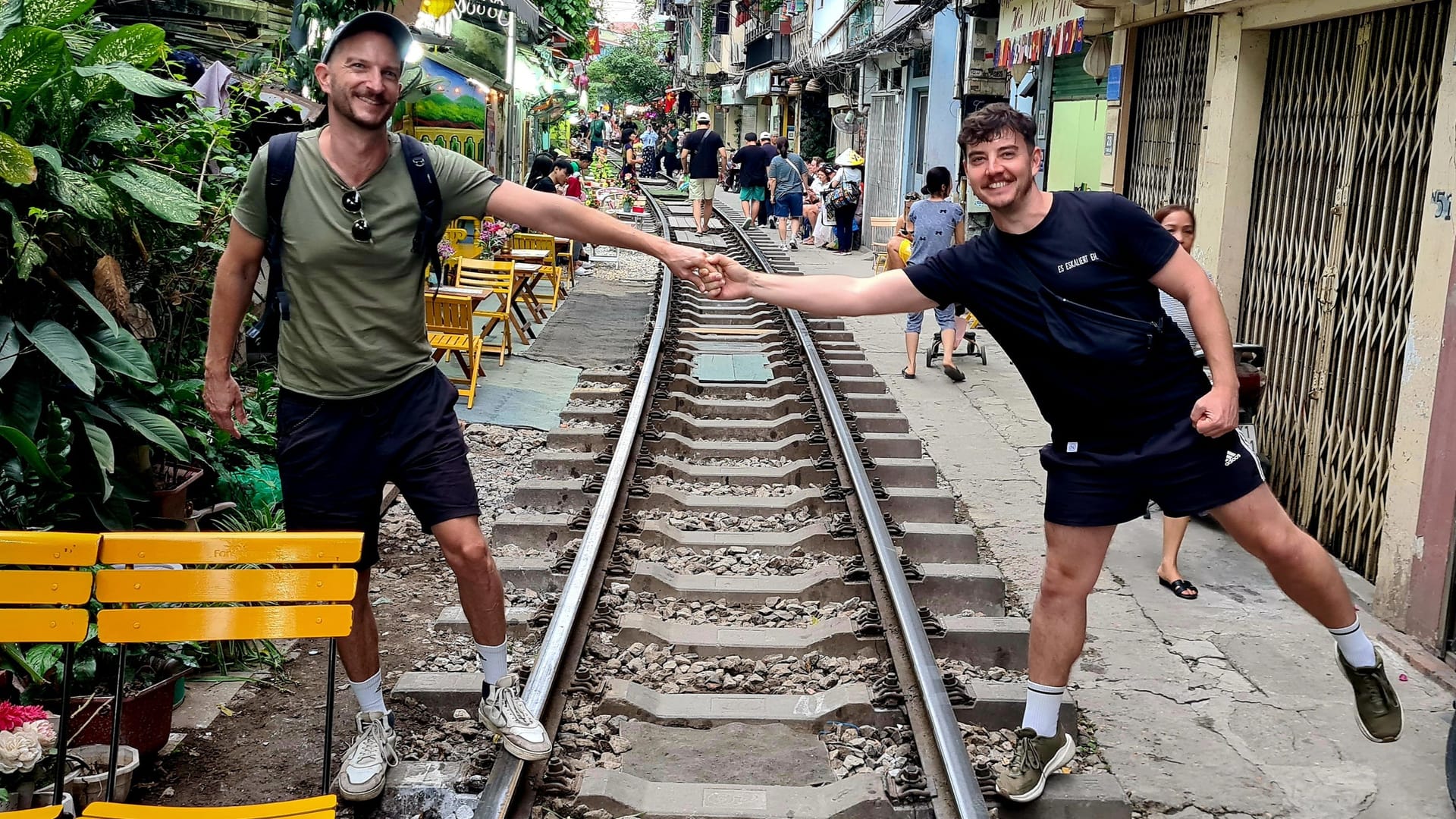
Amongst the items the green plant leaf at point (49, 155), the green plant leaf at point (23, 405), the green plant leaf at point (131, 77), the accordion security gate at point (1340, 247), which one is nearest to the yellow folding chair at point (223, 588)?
the green plant leaf at point (23, 405)

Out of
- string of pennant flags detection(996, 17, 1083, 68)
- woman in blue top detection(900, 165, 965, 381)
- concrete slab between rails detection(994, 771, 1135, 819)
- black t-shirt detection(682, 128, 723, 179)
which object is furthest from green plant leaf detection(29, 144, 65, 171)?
black t-shirt detection(682, 128, 723, 179)

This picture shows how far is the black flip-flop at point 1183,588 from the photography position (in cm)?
612

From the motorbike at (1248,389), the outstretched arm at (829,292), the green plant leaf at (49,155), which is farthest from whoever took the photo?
the motorbike at (1248,389)

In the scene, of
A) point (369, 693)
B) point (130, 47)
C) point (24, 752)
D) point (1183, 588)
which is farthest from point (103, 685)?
point (1183, 588)

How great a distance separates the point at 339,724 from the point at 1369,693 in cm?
335

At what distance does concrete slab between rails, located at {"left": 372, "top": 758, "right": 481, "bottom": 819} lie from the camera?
3744 mm

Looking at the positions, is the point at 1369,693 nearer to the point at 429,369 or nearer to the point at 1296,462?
the point at 429,369

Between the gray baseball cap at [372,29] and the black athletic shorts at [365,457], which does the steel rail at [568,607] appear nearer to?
the black athletic shorts at [365,457]

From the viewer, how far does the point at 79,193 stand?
4602 millimetres

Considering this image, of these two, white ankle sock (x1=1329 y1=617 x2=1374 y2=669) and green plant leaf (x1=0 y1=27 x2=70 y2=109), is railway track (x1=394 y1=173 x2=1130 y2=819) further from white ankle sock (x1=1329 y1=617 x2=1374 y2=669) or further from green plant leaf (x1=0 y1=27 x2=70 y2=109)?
green plant leaf (x1=0 y1=27 x2=70 y2=109)

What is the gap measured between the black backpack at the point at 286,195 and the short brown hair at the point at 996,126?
1501 millimetres

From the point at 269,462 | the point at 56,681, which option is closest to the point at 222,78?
the point at 269,462

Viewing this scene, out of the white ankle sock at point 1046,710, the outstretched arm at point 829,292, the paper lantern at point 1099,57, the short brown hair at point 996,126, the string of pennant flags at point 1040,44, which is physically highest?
the string of pennant flags at point 1040,44

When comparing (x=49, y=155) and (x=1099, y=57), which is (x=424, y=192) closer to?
(x=49, y=155)
